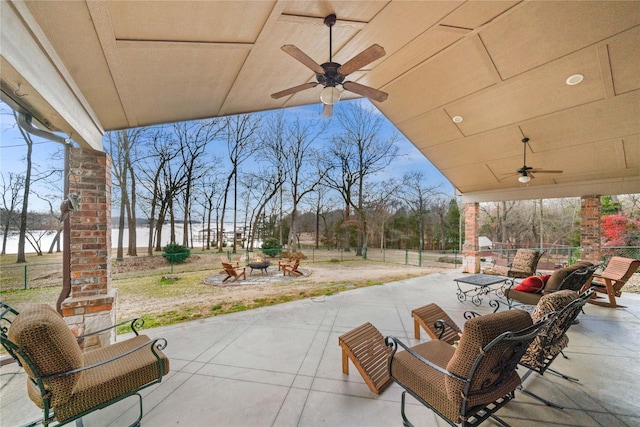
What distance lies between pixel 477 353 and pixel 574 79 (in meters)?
4.25

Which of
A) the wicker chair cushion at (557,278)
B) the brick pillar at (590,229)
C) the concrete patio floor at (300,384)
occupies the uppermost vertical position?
the brick pillar at (590,229)

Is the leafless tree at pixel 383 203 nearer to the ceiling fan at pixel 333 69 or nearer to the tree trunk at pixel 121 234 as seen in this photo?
the tree trunk at pixel 121 234

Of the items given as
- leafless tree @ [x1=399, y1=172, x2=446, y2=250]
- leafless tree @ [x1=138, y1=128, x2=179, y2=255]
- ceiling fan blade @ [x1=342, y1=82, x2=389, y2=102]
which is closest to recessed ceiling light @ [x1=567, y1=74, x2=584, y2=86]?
ceiling fan blade @ [x1=342, y1=82, x2=389, y2=102]

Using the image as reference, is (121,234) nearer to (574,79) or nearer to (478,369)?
(478,369)

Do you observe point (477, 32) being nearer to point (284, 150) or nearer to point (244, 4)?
point (244, 4)

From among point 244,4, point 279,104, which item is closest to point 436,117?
point 279,104

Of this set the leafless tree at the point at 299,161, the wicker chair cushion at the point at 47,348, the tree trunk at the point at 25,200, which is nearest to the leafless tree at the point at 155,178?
the leafless tree at the point at 299,161

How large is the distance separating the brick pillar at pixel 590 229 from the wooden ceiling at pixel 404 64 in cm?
55

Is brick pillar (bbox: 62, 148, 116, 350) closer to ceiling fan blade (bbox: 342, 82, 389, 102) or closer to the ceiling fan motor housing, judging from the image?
the ceiling fan motor housing

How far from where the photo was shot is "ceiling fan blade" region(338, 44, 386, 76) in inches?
89.2

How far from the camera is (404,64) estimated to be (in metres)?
3.62

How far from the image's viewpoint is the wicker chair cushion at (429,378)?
1.51m

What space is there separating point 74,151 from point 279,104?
247cm

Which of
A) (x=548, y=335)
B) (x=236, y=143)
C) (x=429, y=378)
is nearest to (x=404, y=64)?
(x=548, y=335)
